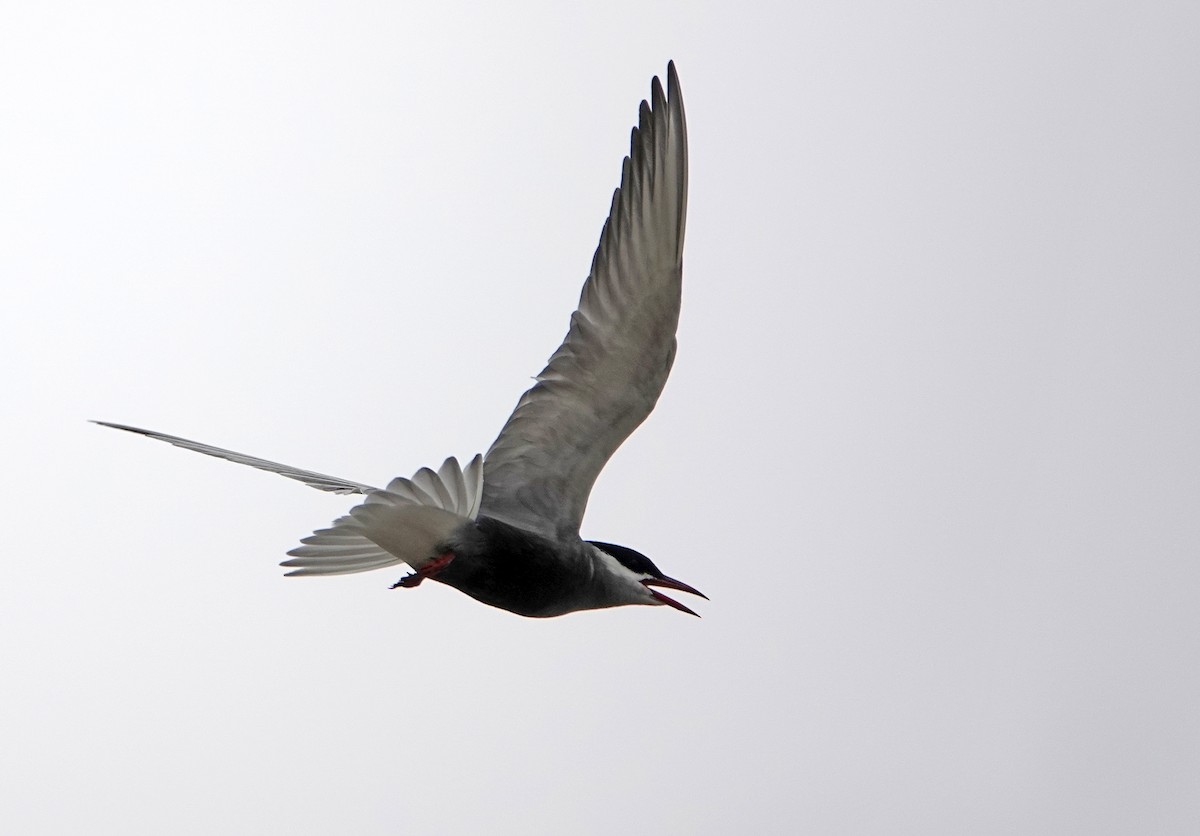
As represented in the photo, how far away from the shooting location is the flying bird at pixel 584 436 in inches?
102

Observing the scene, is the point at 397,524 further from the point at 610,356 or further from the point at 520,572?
the point at 610,356

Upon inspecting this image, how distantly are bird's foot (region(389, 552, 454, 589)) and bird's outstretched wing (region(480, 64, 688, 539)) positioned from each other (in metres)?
0.33

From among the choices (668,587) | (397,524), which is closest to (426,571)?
(397,524)

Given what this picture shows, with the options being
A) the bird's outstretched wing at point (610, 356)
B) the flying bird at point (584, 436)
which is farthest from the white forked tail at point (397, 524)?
the bird's outstretched wing at point (610, 356)

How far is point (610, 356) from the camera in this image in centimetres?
305

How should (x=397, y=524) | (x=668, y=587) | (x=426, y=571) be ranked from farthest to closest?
(x=668, y=587)
(x=426, y=571)
(x=397, y=524)

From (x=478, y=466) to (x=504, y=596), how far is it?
0.44 meters

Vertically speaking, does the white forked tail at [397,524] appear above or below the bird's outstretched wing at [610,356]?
below

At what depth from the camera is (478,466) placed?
229cm

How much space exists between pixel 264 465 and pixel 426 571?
0.36 m

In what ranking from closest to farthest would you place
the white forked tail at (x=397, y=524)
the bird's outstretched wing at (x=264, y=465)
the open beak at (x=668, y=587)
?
the white forked tail at (x=397, y=524) < the bird's outstretched wing at (x=264, y=465) < the open beak at (x=668, y=587)

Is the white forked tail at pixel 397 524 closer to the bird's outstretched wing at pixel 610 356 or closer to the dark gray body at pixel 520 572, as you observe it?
the dark gray body at pixel 520 572

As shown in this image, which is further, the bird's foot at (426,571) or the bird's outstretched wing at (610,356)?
the bird's outstretched wing at (610,356)

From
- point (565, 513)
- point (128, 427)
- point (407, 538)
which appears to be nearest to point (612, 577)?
point (565, 513)
